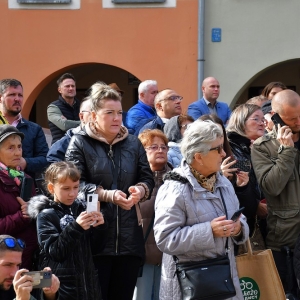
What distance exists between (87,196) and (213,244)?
947 mm

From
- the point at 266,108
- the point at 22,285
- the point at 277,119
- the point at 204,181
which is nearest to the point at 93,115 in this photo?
the point at 204,181

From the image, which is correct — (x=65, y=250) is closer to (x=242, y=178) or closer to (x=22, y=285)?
(x=22, y=285)

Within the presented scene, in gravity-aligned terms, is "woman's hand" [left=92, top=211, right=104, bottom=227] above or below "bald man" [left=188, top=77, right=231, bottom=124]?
below

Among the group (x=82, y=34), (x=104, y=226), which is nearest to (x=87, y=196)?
(x=104, y=226)

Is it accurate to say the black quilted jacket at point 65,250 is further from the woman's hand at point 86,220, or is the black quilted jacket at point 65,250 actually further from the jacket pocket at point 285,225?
the jacket pocket at point 285,225

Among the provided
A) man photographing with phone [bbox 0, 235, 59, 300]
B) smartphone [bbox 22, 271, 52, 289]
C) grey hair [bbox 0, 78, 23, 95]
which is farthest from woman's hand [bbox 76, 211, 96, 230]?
grey hair [bbox 0, 78, 23, 95]

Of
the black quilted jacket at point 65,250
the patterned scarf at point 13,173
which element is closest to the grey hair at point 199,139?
the black quilted jacket at point 65,250

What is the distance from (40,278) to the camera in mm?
4207

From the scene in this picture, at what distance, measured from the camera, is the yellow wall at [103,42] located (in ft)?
44.2

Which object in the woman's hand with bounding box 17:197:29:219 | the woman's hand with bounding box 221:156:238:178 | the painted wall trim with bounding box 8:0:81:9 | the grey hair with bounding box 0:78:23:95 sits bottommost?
the woman's hand with bounding box 17:197:29:219

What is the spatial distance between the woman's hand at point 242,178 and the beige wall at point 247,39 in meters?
7.55

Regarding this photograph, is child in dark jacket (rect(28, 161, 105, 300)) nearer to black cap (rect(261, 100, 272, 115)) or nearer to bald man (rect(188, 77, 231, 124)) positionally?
black cap (rect(261, 100, 272, 115))

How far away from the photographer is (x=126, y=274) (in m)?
5.50

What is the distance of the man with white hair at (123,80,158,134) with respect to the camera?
801 centimetres
